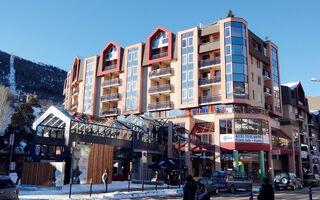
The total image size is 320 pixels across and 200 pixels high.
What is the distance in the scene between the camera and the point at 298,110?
6091 cm

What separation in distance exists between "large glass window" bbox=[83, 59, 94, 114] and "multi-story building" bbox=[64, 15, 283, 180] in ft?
2.19

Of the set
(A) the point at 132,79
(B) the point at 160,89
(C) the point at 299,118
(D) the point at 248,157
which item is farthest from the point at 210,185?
(C) the point at 299,118

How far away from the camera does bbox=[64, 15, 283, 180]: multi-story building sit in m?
41.9

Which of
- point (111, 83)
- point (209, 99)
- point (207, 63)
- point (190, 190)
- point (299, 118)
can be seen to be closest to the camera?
point (190, 190)

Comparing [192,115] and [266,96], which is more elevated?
[266,96]

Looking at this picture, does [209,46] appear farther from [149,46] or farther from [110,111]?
[110,111]

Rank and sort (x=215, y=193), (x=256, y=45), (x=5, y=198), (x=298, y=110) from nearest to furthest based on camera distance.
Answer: (x=5, y=198) < (x=215, y=193) < (x=256, y=45) < (x=298, y=110)

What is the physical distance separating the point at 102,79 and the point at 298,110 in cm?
4086

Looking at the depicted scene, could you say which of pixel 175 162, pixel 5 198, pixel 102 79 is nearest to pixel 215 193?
pixel 175 162

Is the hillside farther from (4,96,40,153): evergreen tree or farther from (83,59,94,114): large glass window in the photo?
(4,96,40,153): evergreen tree

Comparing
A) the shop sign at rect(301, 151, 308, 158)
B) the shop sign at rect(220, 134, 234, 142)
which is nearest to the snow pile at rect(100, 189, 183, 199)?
the shop sign at rect(220, 134, 234, 142)

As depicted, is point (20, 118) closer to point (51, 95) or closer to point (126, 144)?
point (126, 144)

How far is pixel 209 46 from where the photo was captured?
46.8 metres

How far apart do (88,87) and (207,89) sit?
2704cm
